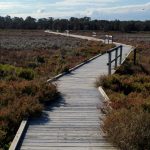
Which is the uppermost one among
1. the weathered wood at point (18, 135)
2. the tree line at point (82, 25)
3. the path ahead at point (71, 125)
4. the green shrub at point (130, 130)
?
the green shrub at point (130, 130)

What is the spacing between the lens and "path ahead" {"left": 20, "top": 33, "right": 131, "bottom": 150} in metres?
8.03

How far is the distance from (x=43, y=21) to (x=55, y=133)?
159503 millimetres

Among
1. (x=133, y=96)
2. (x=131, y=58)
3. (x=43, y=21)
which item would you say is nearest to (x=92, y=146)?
(x=133, y=96)

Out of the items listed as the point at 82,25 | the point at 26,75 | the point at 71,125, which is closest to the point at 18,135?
the point at 71,125

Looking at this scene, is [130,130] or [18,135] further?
[18,135]

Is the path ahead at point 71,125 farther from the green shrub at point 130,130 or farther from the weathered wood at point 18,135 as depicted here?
the green shrub at point 130,130

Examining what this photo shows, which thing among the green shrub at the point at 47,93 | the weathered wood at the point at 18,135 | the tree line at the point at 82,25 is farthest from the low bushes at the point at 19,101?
the tree line at the point at 82,25

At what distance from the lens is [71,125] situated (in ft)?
30.3

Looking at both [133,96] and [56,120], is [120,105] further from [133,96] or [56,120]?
[133,96]

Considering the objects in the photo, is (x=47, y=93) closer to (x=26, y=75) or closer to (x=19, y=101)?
(x=19, y=101)

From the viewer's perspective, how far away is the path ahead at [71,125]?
8031 mm

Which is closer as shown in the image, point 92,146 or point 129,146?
point 129,146

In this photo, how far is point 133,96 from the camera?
484 inches

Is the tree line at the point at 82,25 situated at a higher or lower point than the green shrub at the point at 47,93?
lower
